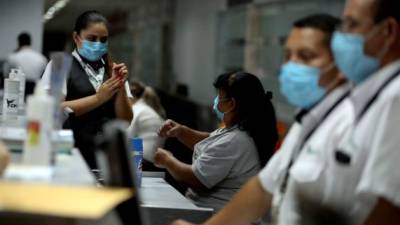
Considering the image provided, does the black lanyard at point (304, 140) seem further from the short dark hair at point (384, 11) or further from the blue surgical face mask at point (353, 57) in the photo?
the short dark hair at point (384, 11)

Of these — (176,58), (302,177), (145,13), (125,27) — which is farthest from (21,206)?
(125,27)

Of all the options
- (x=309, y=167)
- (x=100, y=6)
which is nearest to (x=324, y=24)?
(x=309, y=167)

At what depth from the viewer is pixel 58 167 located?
5.14ft

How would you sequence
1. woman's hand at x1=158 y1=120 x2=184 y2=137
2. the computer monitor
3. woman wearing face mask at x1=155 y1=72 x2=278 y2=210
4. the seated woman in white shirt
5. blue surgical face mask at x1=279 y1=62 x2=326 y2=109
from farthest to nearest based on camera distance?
the seated woman in white shirt, woman's hand at x1=158 y1=120 x2=184 y2=137, woman wearing face mask at x1=155 y1=72 x2=278 y2=210, blue surgical face mask at x1=279 y1=62 x2=326 y2=109, the computer monitor

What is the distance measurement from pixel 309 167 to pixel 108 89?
1.41 meters

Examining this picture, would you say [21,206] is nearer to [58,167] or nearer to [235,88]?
[58,167]

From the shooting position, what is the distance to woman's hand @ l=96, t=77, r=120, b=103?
291cm

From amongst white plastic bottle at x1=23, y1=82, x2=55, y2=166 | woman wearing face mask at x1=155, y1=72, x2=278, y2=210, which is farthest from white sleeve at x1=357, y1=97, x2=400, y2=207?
woman wearing face mask at x1=155, y1=72, x2=278, y2=210

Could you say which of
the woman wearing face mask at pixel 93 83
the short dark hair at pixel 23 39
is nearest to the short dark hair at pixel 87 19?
the woman wearing face mask at pixel 93 83

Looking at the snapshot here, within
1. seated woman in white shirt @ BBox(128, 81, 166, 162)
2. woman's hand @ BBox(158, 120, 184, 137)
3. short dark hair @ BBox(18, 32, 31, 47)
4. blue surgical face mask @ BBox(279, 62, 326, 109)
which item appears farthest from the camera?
short dark hair @ BBox(18, 32, 31, 47)

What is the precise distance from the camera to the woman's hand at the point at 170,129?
3.36 m

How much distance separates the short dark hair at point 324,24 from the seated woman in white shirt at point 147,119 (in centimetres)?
136

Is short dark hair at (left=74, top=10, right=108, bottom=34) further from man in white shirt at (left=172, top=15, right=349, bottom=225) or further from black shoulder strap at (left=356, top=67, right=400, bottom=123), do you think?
black shoulder strap at (left=356, top=67, right=400, bottom=123)

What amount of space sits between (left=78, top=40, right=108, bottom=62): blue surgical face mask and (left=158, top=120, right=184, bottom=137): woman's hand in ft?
1.86
